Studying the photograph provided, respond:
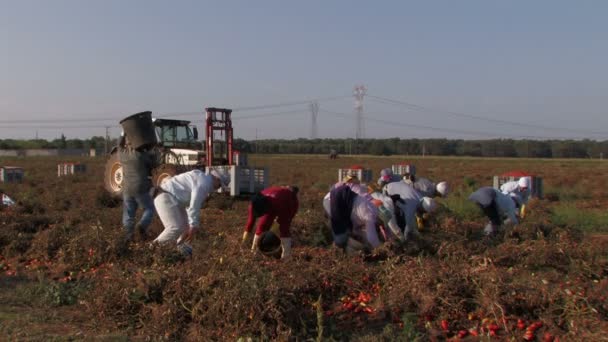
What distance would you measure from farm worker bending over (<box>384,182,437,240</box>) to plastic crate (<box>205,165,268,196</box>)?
21.9 ft

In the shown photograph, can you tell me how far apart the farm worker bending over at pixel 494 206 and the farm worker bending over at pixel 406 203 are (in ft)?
2.56

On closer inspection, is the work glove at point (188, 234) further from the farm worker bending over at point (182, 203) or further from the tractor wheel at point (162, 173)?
the tractor wheel at point (162, 173)

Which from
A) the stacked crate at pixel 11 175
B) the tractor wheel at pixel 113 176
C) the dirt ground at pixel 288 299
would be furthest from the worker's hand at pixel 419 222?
the stacked crate at pixel 11 175

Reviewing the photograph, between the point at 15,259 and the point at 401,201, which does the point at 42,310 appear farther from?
the point at 401,201

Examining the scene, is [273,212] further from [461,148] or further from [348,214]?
[461,148]

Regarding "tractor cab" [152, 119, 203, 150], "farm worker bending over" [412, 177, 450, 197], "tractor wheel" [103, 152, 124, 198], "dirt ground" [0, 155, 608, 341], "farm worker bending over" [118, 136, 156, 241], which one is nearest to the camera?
"dirt ground" [0, 155, 608, 341]

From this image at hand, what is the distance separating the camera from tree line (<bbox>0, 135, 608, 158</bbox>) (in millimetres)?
82188

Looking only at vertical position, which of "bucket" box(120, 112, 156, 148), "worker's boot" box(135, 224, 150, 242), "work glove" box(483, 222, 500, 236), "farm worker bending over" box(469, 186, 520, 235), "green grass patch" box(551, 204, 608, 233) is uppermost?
"bucket" box(120, 112, 156, 148)

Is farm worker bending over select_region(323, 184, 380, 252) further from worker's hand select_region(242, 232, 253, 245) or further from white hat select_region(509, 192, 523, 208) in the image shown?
white hat select_region(509, 192, 523, 208)

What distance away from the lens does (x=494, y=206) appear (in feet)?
30.6

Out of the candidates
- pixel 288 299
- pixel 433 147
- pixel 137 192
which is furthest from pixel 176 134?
pixel 433 147

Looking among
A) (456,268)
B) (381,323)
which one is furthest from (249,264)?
(456,268)

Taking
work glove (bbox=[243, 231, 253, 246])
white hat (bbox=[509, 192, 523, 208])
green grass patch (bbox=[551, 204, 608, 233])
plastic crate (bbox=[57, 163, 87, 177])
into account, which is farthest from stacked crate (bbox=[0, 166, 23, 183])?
green grass patch (bbox=[551, 204, 608, 233])

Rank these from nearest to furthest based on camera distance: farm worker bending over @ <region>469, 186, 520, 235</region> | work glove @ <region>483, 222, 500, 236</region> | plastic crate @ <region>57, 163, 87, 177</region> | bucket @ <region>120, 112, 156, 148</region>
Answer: work glove @ <region>483, 222, 500, 236</region> → farm worker bending over @ <region>469, 186, 520, 235</region> → bucket @ <region>120, 112, 156, 148</region> → plastic crate @ <region>57, 163, 87, 177</region>
